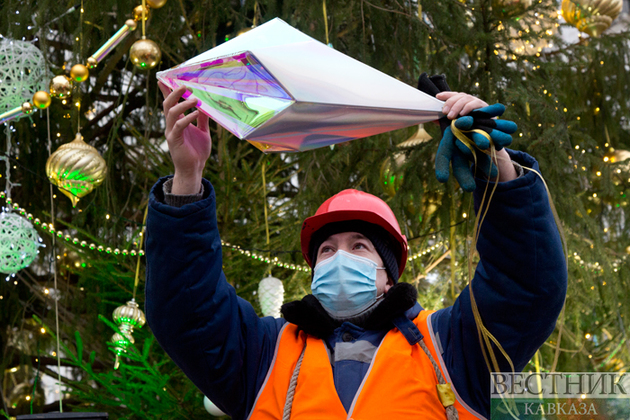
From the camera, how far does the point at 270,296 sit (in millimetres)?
3672

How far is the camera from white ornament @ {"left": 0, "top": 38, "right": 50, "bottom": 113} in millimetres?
3229

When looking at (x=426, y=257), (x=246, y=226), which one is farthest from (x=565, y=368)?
(x=246, y=226)

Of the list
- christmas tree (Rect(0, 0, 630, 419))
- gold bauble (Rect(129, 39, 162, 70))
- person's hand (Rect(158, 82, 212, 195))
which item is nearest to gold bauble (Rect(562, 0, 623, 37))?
christmas tree (Rect(0, 0, 630, 419))

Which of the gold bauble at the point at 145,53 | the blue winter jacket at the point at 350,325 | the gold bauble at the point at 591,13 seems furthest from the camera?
the gold bauble at the point at 591,13

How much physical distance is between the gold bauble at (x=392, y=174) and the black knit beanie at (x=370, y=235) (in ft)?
3.81

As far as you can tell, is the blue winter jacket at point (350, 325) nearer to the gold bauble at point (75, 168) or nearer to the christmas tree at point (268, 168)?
the christmas tree at point (268, 168)

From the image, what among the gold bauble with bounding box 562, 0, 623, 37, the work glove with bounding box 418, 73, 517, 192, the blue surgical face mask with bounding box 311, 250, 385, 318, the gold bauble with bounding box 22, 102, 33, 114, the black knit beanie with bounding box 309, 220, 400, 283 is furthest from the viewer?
the gold bauble with bounding box 562, 0, 623, 37

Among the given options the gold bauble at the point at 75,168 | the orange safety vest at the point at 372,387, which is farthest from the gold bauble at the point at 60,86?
the orange safety vest at the point at 372,387

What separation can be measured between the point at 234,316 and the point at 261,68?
788mm

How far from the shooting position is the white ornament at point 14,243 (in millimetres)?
3432

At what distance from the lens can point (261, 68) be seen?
5.67ft

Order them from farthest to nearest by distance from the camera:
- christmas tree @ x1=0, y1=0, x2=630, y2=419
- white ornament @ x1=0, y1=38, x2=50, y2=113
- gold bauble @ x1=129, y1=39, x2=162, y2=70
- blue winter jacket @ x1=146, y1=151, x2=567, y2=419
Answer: christmas tree @ x1=0, y1=0, x2=630, y2=419 < white ornament @ x1=0, y1=38, x2=50, y2=113 < gold bauble @ x1=129, y1=39, x2=162, y2=70 < blue winter jacket @ x1=146, y1=151, x2=567, y2=419

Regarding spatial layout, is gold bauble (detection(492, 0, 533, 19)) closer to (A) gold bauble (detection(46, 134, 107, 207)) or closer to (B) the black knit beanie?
(B) the black knit beanie

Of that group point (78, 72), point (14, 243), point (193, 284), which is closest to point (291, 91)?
point (193, 284)
